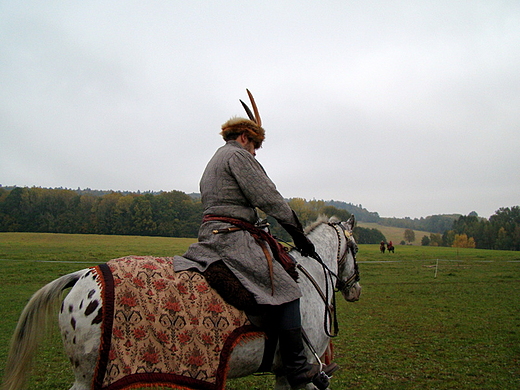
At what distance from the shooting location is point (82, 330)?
2576mm

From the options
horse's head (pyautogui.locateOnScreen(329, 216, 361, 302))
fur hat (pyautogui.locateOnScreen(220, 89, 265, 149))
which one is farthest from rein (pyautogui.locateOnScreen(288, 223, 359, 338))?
fur hat (pyautogui.locateOnScreen(220, 89, 265, 149))

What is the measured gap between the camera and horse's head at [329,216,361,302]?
4.46 metres

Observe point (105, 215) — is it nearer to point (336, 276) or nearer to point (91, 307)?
point (336, 276)

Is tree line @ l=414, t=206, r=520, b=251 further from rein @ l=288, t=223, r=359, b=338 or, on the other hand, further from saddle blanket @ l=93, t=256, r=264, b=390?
saddle blanket @ l=93, t=256, r=264, b=390

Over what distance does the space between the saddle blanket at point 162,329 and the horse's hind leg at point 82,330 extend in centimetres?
7

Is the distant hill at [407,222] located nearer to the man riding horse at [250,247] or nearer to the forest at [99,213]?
the forest at [99,213]

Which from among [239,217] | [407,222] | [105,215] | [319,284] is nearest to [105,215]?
[105,215]

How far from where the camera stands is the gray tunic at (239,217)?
10.2 ft

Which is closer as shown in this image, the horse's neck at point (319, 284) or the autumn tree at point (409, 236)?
the horse's neck at point (319, 284)

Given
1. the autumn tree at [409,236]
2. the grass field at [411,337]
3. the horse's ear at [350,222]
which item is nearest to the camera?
the horse's ear at [350,222]

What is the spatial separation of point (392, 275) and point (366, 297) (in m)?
8.93

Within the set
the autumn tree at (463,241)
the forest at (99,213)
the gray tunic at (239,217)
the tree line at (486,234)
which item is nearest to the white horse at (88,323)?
the gray tunic at (239,217)

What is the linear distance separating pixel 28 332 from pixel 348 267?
3379 mm

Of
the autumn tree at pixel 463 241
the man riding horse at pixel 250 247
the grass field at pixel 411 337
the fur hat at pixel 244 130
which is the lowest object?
the grass field at pixel 411 337
